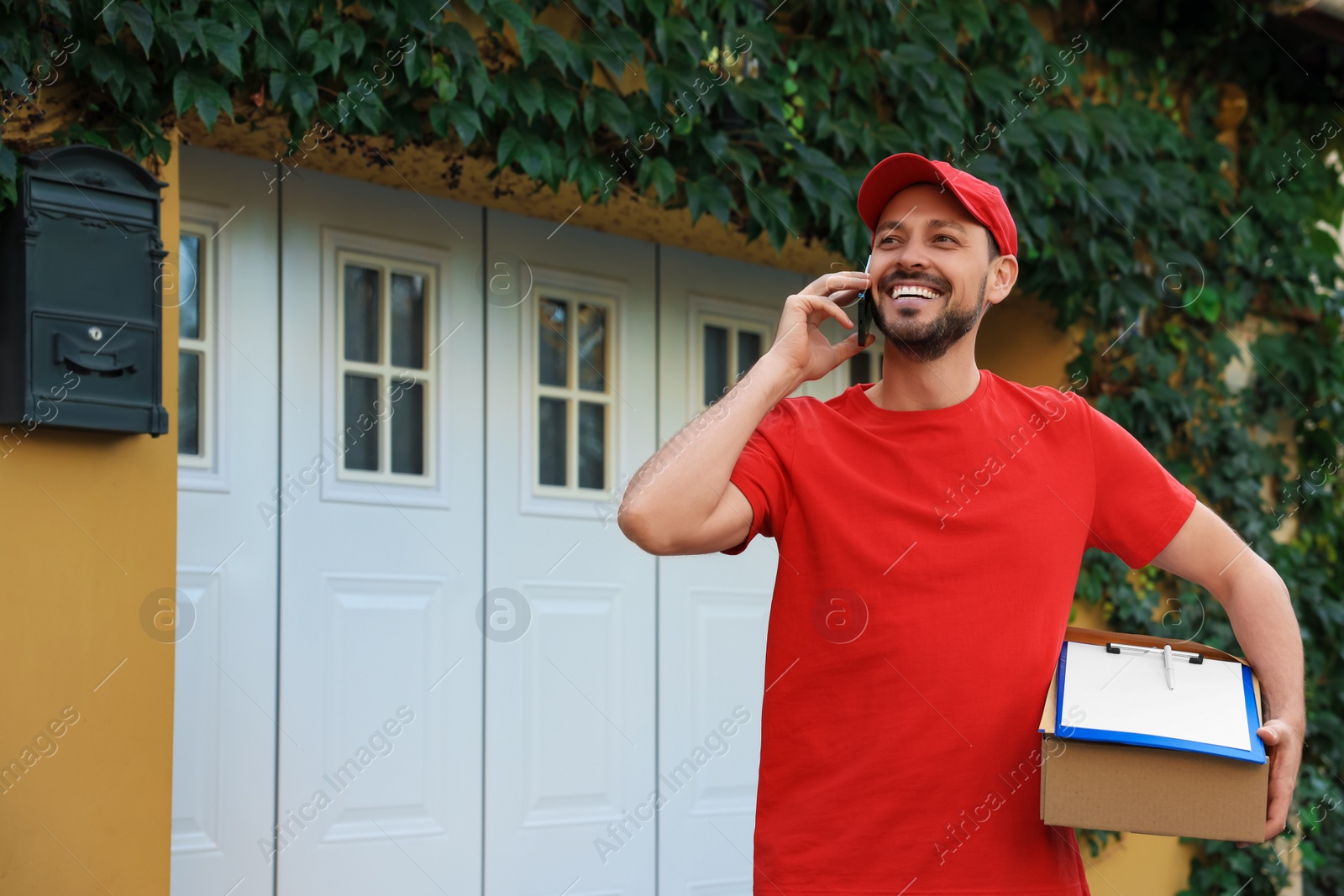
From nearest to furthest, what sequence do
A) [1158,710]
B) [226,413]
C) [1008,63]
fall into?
[1158,710]
[226,413]
[1008,63]

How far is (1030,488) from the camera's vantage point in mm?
2229

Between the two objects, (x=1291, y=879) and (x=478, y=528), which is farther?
(x=1291, y=879)

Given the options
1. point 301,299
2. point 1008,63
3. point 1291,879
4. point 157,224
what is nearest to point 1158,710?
point 157,224

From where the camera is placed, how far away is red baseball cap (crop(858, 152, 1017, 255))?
2.36 metres

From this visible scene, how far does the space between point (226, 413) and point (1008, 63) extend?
2934 mm

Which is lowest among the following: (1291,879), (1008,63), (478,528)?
(1291,879)

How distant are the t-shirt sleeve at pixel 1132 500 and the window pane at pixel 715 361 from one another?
8.14 ft

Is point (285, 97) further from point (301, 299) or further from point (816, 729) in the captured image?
point (816, 729)

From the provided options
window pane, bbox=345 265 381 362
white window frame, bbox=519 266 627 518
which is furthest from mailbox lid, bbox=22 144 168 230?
white window frame, bbox=519 266 627 518

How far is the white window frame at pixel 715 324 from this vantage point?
15.4ft

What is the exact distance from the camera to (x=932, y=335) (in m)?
2.33

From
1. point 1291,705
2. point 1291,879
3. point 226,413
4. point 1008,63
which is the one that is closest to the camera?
point 1291,705

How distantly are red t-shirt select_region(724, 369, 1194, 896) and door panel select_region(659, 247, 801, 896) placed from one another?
2.26 metres

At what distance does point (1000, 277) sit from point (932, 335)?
246mm
